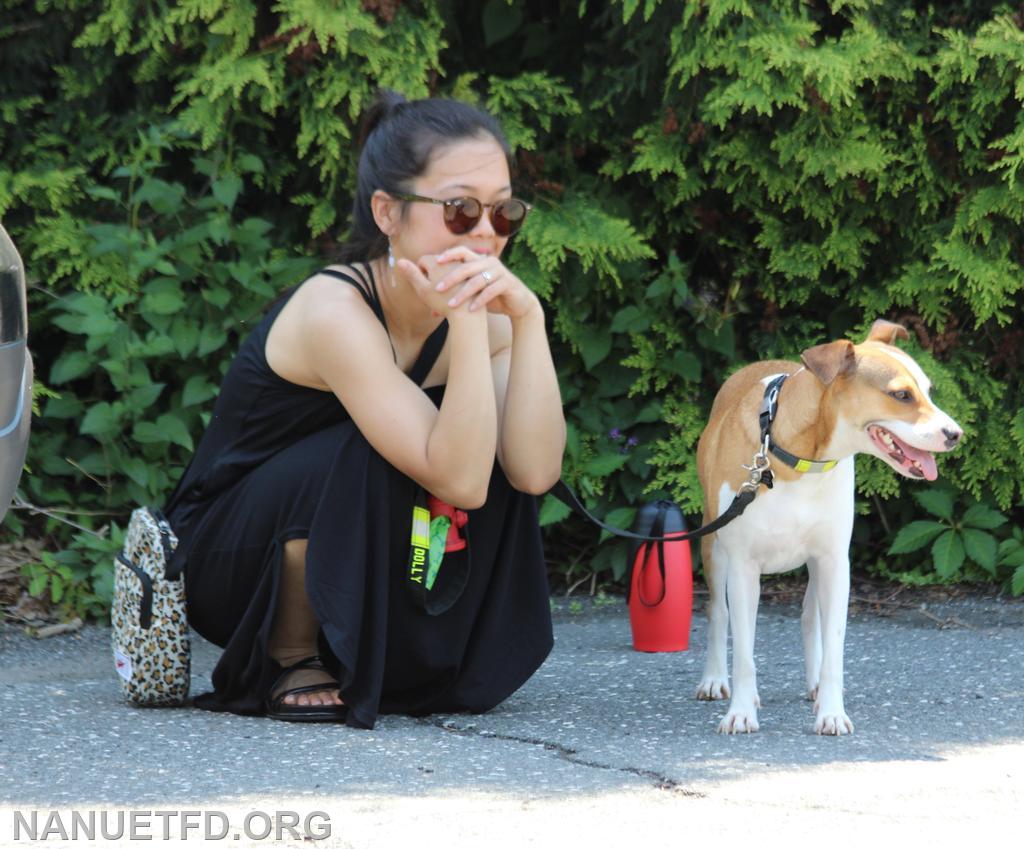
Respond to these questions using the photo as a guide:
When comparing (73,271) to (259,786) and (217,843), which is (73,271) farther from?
(217,843)

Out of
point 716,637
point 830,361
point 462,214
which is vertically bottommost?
point 716,637

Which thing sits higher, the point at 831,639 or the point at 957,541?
the point at 957,541

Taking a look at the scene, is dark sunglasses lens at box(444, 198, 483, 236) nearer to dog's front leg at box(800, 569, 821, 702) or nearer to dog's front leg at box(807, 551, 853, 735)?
dog's front leg at box(807, 551, 853, 735)

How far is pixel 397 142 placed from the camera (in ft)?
12.4

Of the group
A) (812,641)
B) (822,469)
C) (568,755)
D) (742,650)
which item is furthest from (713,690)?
(568,755)

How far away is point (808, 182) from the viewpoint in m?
5.50

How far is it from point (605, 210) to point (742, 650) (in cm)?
249

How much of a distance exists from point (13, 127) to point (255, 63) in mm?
1248

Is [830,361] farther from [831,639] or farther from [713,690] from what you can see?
[713,690]

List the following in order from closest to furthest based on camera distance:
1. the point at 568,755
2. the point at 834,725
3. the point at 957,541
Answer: the point at 568,755, the point at 834,725, the point at 957,541

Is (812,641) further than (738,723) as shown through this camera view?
Yes

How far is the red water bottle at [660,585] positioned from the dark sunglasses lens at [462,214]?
1444 millimetres

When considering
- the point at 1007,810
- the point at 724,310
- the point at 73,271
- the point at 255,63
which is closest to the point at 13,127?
the point at 73,271

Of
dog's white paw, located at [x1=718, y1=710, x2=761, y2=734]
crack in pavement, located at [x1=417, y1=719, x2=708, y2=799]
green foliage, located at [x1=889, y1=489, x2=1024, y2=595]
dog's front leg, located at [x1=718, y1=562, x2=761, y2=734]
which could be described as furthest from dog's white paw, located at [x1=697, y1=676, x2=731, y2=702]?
green foliage, located at [x1=889, y1=489, x2=1024, y2=595]
